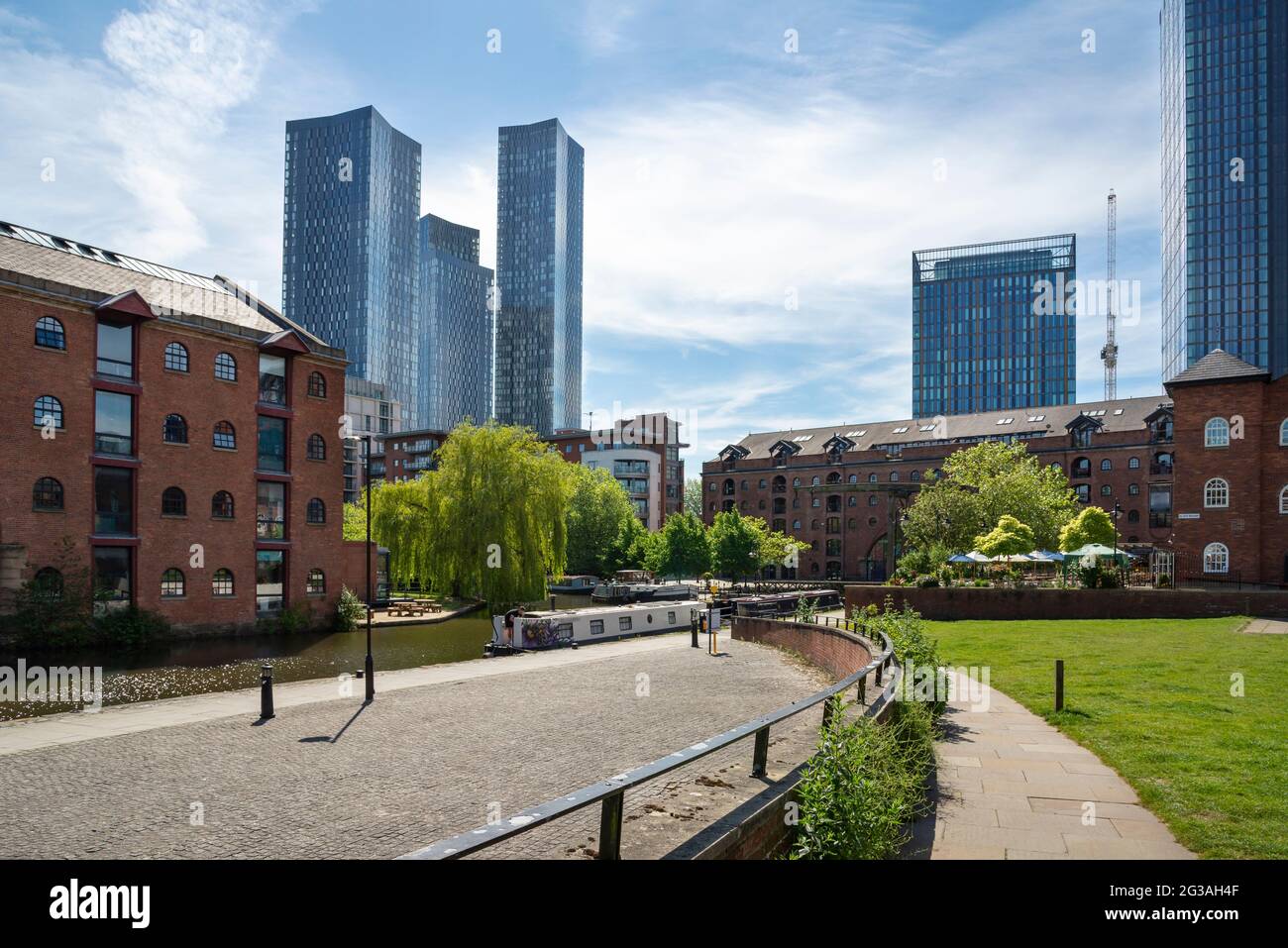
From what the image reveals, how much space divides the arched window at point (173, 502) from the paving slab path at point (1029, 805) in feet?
110

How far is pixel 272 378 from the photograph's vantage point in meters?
39.7

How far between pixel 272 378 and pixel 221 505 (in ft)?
21.9

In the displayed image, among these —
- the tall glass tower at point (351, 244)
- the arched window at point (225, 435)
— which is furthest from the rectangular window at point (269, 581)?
the tall glass tower at point (351, 244)

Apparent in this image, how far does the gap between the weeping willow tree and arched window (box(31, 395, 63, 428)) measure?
57.5 feet

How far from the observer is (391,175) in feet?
601

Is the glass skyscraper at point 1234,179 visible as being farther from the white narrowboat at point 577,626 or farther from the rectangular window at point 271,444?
the rectangular window at point 271,444

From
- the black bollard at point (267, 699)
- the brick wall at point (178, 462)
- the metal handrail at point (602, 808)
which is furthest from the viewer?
the brick wall at point (178, 462)

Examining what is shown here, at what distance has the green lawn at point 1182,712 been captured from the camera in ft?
26.2

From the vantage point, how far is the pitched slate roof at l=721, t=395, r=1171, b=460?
76.8m

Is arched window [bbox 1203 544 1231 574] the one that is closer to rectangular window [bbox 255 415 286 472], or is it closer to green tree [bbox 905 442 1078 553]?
green tree [bbox 905 442 1078 553]
